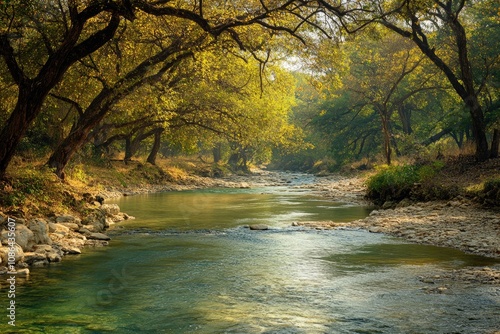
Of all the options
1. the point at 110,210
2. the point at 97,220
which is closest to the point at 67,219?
the point at 97,220

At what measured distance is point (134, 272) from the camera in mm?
9570

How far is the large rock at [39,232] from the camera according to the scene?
11.3 meters

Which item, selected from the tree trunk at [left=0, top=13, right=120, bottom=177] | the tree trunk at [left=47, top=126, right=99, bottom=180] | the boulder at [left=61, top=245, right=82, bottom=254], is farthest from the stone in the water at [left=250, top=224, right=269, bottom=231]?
the tree trunk at [left=47, top=126, right=99, bottom=180]

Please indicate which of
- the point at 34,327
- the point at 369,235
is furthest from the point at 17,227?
the point at 369,235

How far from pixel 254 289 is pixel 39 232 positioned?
6.16m

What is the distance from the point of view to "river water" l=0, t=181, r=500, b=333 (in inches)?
258

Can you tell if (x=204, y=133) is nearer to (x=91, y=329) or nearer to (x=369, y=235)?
(x=369, y=235)

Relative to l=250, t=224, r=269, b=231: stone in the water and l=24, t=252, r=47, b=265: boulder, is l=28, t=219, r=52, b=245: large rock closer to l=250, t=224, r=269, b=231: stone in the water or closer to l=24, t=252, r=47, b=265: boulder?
l=24, t=252, r=47, b=265: boulder

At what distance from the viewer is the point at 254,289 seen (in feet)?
27.4

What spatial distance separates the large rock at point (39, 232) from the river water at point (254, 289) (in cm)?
112

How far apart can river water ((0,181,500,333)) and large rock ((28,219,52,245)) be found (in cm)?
112

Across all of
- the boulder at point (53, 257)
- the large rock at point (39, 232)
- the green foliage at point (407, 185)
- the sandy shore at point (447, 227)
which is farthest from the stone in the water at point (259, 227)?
the green foliage at point (407, 185)

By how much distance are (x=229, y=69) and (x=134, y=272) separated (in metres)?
15.4

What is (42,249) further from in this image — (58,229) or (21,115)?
(21,115)
